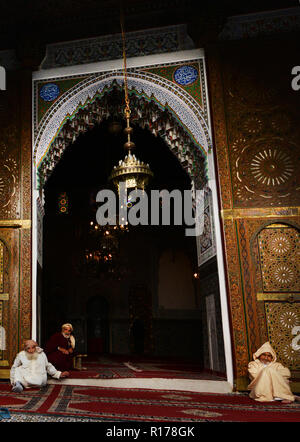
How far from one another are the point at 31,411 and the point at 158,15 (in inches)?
176

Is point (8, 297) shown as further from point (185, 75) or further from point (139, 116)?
point (185, 75)

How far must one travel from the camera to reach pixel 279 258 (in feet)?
14.4

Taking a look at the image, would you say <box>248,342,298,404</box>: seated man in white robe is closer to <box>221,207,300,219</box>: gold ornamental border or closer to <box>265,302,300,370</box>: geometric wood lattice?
<box>265,302,300,370</box>: geometric wood lattice

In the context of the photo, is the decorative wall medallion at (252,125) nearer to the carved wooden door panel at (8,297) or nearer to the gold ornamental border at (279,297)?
the gold ornamental border at (279,297)

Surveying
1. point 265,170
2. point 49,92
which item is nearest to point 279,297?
point 265,170

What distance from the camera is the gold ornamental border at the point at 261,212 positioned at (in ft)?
14.7

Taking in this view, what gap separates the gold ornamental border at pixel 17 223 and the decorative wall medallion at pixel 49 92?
5.16 feet

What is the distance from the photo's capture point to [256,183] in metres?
4.59

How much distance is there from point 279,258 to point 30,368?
2806 millimetres

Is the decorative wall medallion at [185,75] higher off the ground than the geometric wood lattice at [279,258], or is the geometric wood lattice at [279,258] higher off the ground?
the decorative wall medallion at [185,75]

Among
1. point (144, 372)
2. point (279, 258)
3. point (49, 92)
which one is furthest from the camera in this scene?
point (144, 372)

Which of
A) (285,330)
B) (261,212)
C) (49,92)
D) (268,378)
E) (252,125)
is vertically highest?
(49,92)

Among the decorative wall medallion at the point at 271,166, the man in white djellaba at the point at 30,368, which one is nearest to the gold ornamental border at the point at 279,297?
the decorative wall medallion at the point at 271,166

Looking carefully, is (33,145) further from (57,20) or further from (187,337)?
(187,337)
